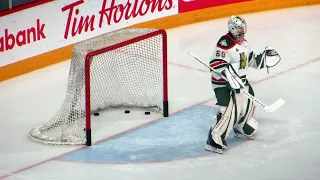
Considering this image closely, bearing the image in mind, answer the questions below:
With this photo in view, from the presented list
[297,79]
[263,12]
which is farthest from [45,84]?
[263,12]

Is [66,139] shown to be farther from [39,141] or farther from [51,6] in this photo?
[51,6]

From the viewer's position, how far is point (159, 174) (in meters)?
7.46

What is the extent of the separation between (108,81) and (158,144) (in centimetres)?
92

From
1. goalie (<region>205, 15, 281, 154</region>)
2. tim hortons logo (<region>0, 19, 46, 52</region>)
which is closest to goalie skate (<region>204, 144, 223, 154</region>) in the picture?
goalie (<region>205, 15, 281, 154</region>)

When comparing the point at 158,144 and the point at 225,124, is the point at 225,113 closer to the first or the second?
the point at 225,124

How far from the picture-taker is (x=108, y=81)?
8.69 metres

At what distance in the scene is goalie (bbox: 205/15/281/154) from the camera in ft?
25.2

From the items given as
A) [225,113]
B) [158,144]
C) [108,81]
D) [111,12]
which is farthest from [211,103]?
[111,12]

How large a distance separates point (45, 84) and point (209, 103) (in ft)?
5.58

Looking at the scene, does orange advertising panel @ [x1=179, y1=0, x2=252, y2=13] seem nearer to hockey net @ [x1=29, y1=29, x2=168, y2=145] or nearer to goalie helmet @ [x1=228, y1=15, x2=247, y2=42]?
hockey net @ [x1=29, y1=29, x2=168, y2=145]

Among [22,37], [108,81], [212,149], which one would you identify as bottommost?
[212,149]

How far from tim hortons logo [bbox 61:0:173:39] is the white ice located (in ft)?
1.22

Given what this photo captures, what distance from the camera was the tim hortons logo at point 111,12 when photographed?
33.0 feet

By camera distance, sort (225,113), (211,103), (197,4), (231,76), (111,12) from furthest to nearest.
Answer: (197,4) < (111,12) < (211,103) < (225,113) < (231,76)
